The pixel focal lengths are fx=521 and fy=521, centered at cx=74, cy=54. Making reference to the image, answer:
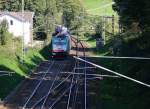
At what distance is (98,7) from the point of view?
133750mm

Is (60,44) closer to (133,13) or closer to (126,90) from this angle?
(133,13)

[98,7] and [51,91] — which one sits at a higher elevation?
[98,7]

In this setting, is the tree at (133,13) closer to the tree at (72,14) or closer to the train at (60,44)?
the train at (60,44)

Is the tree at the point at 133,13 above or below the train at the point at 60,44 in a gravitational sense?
above

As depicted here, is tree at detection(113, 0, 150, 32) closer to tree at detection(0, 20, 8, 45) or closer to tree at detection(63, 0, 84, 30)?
tree at detection(0, 20, 8, 45)

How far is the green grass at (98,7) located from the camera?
125m

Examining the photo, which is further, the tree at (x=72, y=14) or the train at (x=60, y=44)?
the tree at (x=72, y=14)

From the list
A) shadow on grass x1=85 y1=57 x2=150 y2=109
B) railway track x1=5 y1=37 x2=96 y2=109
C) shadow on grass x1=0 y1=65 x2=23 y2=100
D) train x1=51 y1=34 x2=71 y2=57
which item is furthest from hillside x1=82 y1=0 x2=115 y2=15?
shadow on grass x1=85 y1=57 x2=150 y2=109

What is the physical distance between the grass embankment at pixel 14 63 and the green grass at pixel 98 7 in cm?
5898

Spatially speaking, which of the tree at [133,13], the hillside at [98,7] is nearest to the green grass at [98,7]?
the hillside at [98,7]

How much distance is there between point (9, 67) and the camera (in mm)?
50188

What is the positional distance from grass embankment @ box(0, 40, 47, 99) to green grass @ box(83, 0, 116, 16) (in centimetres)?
5898

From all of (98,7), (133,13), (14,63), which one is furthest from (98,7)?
(133,13)

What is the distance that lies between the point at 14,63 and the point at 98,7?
8308cm
